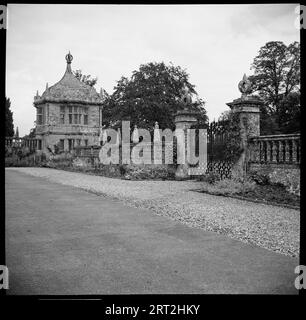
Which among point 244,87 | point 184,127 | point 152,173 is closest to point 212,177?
point 244,87

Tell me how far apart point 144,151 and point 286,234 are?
525 inches

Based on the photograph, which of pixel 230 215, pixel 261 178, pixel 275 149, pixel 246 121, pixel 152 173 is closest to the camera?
pixel 230 215

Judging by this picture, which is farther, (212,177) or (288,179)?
(212,177)

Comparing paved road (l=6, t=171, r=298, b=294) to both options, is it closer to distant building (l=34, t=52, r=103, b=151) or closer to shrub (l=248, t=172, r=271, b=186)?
shrub (l=248, t=172, r=271, b=186)

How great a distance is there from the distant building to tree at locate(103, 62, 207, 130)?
422 centimetres

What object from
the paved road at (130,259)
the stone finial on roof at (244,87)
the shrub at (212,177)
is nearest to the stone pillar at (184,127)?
the shrub at (212,177)

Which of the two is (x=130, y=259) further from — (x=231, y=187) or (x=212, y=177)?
(x=212, y=177)

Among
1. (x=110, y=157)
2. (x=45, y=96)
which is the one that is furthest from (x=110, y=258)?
(x=45, y=96)

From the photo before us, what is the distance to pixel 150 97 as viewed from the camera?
40.0 meters

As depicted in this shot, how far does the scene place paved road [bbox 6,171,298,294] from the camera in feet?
11.3

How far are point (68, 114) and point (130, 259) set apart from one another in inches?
1298

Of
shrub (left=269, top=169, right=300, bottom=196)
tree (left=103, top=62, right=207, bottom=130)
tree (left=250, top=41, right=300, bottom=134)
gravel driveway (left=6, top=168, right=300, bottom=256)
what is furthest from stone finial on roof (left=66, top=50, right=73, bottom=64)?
shrub (left=269, top=169, right=300, bottom=196)

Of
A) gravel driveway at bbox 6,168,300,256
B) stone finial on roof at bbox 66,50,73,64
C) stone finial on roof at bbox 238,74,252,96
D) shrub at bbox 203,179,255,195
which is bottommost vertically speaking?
gravel driveway at bbox 6,168,300,256

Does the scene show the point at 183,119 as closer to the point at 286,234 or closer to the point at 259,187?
the point at 259,187
